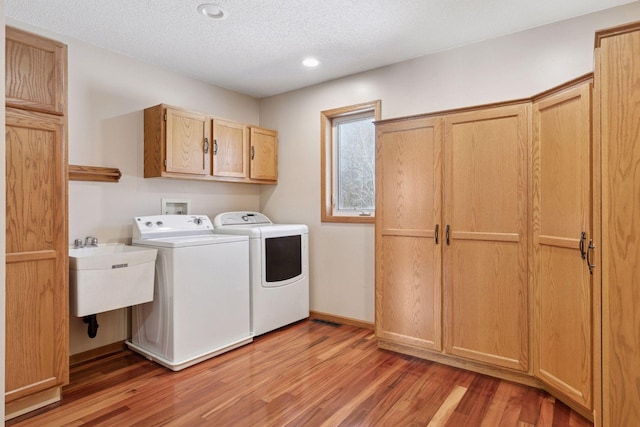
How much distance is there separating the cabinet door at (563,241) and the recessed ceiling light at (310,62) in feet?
Answer: 5.97

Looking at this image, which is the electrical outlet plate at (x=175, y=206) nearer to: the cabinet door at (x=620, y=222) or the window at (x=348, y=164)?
the window at (x=348, y=164)

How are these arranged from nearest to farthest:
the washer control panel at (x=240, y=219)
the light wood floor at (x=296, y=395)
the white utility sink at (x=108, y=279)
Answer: the light wood floor at (x=296, y=395) → the white utility sink at (x=108, y=279) → the washer control panel at (x=240, y=219)

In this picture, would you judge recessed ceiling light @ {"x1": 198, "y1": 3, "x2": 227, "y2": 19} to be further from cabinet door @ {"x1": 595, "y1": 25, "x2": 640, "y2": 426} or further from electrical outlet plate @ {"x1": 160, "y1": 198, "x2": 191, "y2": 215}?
cabinet door @ {"x1": 595, "y1": 25, "x2": 640, "y2": 426}

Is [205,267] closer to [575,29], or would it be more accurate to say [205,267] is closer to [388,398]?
[388,398]

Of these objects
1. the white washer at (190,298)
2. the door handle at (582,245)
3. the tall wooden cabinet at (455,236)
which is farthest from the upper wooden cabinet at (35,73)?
the door handle at (582,245)

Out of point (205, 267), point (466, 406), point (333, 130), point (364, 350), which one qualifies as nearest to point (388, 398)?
point (466, 406)

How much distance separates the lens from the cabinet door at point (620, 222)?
134 cm

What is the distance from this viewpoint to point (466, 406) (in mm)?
2076

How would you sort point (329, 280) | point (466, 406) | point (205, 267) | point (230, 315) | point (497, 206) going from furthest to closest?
point (329, 280)
point (230, 315)
point (205, 267)
point (497, 206)
point (466, 406)

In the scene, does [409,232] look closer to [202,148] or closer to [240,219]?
[240,219]

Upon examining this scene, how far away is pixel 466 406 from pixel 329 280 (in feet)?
6.08

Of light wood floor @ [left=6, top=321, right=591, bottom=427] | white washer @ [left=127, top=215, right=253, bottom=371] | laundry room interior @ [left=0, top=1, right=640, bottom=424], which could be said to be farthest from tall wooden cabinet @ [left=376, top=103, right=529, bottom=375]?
white washer @ [left=127, top=215, right=253, bottom=371]

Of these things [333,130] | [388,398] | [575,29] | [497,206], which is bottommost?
[388,398]

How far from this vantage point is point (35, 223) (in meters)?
2.00
